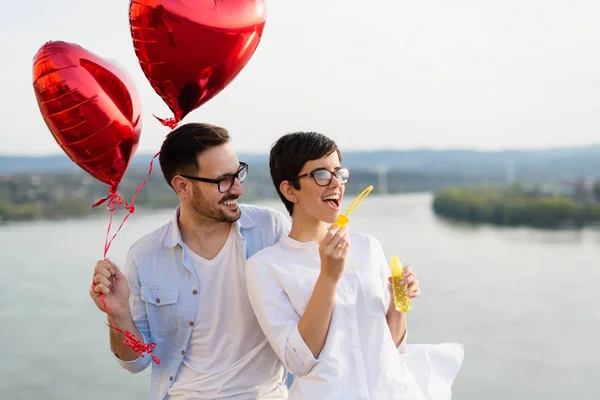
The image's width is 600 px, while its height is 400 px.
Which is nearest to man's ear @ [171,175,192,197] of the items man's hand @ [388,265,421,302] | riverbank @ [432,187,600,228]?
man's hand @ [388,265,421,302]

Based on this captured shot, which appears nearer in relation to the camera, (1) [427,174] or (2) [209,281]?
(2) [209,281]

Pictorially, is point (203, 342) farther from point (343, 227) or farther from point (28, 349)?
point (28, 349)

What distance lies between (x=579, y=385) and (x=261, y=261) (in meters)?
12.7

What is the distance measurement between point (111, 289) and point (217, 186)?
1.16ft

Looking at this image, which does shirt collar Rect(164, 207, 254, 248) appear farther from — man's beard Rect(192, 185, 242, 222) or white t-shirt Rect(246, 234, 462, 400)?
white t-shirt Rect(246, 234, 462, 400)

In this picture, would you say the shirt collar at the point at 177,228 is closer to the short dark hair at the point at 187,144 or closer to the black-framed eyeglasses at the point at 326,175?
the short dark hair at the point at 187,144

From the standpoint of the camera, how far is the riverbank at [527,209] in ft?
58.4

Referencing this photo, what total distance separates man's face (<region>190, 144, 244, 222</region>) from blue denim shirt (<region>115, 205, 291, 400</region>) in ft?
0.31

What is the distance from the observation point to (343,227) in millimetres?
1688

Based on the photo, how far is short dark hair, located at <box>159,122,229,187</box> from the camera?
1909 millimetres

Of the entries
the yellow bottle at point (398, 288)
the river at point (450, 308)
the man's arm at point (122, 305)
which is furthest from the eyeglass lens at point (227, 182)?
the river at point (450, 308)

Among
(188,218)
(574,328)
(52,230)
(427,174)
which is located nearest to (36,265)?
(52,230)

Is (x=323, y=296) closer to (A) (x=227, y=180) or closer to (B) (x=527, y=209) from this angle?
(A) (x=227, y=180)

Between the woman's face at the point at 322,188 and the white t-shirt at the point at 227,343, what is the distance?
0.28m
